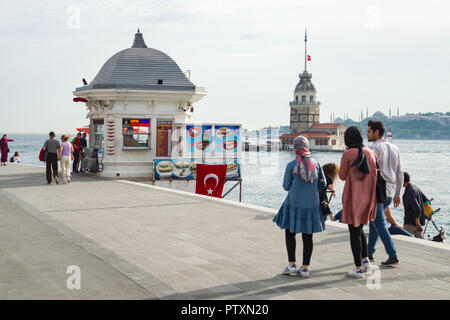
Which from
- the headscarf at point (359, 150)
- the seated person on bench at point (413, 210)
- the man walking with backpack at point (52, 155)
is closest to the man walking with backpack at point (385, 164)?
the headscarf at point (359, 150)

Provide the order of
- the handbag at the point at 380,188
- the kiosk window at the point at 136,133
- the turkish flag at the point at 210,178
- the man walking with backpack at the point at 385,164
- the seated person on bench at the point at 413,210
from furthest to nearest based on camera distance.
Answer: the kiosk window at the point at 136,133 → the turkish flag at the point at 210,178 → the seated person on bench at the point at 413,210 → the man walking with backpack at the point at 385,164 → the handbag at the point at 380,188

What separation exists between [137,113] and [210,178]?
134 inches

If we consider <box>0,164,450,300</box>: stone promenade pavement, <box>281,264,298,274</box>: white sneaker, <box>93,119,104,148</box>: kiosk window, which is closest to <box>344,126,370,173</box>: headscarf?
<box>0,164,450,300</box>: stone promenade pavement

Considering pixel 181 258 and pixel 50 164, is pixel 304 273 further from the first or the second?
pixel 50 164

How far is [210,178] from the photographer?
63.3 ft

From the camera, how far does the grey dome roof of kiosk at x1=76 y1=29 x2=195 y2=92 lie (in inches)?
789

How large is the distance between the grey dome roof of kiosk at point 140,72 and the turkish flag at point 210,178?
9.82 feet

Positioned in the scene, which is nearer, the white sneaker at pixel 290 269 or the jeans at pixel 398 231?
the white sneaker at pixel 290 269

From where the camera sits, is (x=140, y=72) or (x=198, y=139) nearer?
(x=198, y=139)

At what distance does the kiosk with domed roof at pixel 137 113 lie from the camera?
19.8 metres

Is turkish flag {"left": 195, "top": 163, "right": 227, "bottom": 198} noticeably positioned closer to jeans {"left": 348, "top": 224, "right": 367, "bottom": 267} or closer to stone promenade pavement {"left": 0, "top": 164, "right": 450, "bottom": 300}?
stone promenade pavement {"left": 0, "top": 164, "right": 450, "bottom": 300}

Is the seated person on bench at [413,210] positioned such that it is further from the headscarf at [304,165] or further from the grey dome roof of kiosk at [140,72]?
the grey dome roof of kiosk at [140,72]

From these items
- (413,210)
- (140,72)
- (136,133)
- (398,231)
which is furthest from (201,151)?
(398,231)
